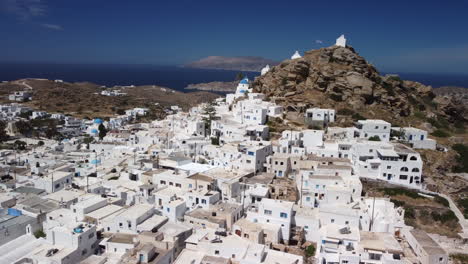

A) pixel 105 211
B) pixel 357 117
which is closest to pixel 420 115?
pixel 357 117

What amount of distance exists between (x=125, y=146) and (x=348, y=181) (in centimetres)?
2861

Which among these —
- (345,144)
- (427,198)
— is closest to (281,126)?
(345,144)

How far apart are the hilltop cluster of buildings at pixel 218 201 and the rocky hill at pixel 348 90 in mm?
10215

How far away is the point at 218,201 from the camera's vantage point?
1236 inches

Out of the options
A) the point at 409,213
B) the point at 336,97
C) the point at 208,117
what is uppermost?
the point at 336,97

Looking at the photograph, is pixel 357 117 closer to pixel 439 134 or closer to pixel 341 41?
pixel 439 134

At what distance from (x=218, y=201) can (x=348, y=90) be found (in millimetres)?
36922

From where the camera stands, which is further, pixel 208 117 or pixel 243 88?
pixel 243 88

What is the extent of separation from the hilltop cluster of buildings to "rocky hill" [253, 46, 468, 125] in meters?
10.2

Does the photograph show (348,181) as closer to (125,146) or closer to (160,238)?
(160,238)

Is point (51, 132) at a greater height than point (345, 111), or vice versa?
point (345, 111)

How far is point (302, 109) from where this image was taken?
56094 millimetres

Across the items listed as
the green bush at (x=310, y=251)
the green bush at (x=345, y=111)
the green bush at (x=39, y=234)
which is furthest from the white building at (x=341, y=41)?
the green bush at (x=39, y=234)

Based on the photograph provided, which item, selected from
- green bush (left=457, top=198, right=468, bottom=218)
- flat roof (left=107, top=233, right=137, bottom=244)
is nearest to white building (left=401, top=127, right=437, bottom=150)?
green bush (left=457, top=198, right=468, bottom=218)
